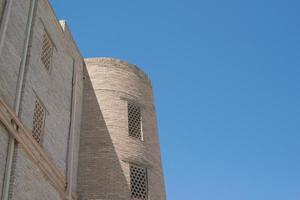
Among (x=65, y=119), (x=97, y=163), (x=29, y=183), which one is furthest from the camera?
(x=97, y=163)

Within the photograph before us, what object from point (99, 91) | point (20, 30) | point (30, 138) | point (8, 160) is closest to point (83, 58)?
point (99, 91)

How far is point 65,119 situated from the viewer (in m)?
13.5

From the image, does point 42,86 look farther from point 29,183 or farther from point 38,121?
point 29,183

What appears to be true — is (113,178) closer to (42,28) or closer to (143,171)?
(143,171)

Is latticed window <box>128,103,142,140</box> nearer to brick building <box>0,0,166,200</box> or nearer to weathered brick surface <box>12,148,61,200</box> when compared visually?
brick building <box>0,0,166,200</box>

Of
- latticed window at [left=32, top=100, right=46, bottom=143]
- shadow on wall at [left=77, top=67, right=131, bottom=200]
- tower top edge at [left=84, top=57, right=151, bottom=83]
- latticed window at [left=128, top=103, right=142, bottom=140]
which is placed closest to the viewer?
latticed window at [left=32, top=100, right=46, bottom=143]

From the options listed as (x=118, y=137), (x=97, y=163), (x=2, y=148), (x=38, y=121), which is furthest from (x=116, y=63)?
(x=2, y=148)

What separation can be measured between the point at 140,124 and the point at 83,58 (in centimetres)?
321

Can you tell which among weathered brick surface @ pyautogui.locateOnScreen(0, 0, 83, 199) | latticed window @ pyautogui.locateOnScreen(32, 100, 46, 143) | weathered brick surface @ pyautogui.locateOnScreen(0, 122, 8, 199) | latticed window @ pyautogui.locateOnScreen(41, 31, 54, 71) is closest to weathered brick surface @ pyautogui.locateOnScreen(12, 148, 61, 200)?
weathered brick surface @ pyautogui.locateOnScreen(0, 0, 83, 199)

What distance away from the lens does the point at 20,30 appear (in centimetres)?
1131

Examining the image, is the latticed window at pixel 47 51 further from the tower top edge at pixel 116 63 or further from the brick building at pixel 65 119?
the tower top edge at pixel 116 63

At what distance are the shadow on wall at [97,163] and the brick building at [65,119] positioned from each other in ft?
0.10

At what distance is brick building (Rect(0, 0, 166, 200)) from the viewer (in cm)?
1003

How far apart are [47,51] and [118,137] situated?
372 centimetres
